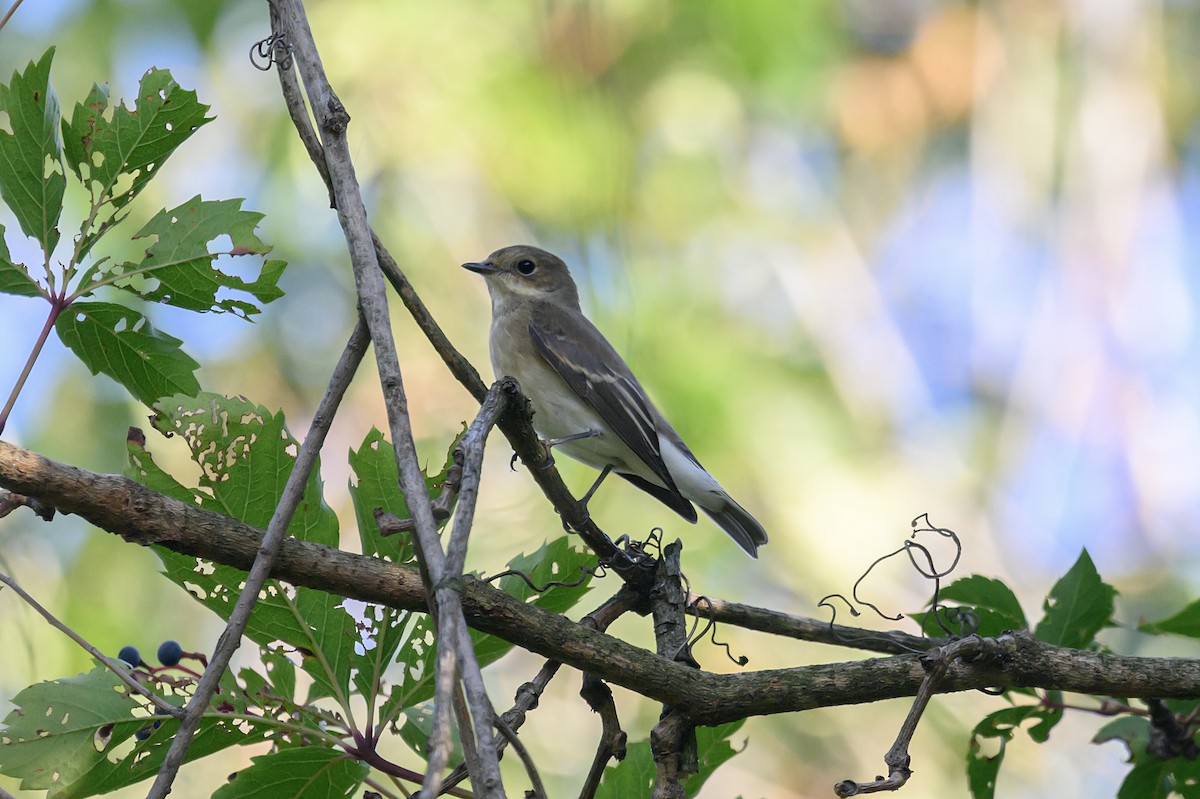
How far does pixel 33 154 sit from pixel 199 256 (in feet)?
0.95

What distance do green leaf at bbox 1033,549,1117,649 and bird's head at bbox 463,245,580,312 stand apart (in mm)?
2806

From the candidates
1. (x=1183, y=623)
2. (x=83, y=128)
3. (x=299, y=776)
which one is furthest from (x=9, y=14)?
(x=1183, y=623)

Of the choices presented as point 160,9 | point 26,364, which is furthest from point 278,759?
point 160,9

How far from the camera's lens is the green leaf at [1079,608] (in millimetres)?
2223

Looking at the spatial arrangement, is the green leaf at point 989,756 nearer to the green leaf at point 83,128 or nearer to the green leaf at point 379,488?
the green leaf at point 379,488

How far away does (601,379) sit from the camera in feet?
13.5

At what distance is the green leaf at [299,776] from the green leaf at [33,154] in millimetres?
873

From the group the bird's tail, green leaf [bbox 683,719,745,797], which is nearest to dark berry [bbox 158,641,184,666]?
green leaf [bbox 683,719,745,797]

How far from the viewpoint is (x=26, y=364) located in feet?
5.17

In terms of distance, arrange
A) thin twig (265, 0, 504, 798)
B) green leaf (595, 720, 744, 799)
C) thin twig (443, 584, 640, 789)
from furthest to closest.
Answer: green leaf (595, 720, 744, 799)
thin twig (443, 584, 640, 789)
thin twig (265, 0, 504, 798)

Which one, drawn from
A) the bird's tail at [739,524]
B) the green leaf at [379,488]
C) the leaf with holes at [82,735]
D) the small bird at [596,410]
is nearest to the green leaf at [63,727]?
the leaf with holes at [82,735]

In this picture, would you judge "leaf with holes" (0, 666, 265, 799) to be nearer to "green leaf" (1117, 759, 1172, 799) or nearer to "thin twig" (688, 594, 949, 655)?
A: "thin twig" (688, 594, 949, 655)

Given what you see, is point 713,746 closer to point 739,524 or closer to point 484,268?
point 739,524

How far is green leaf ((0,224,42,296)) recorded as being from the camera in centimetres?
174
